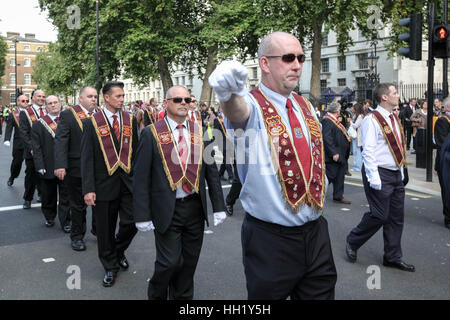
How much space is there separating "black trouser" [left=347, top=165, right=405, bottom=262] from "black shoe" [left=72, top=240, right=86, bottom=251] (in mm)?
3416

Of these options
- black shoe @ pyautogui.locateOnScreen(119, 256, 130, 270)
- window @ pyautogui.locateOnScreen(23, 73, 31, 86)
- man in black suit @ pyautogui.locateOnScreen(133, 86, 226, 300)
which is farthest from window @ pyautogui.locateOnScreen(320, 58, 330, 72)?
window @ pyautogui.locateOnScreen(23, 73, 31, 86)

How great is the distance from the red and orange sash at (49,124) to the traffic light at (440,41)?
7791 millimetres

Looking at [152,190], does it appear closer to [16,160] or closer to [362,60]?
[16,160]

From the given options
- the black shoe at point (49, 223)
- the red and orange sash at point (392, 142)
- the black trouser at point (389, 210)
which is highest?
the red and orange sash at point (392, 142)

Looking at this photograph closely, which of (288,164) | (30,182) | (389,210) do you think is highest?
(288,164)

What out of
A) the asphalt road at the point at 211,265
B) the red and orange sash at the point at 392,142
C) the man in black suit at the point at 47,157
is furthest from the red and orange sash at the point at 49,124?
the red and orange sash at the point at 392,142

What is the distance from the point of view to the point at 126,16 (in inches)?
1091

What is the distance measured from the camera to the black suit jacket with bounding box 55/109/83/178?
601cm

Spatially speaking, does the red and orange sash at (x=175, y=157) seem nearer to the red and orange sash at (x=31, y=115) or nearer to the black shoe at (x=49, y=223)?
the black shoe at (x=49, y=223)

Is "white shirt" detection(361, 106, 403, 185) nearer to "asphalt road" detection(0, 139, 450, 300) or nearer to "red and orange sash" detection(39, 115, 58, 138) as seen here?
"asphalt road" detection(0, 139, 450, 300)

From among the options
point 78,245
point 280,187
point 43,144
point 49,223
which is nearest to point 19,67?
point 43,144

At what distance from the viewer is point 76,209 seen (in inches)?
238

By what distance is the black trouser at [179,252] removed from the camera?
3.75 m

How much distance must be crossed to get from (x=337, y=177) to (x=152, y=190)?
233 inches
